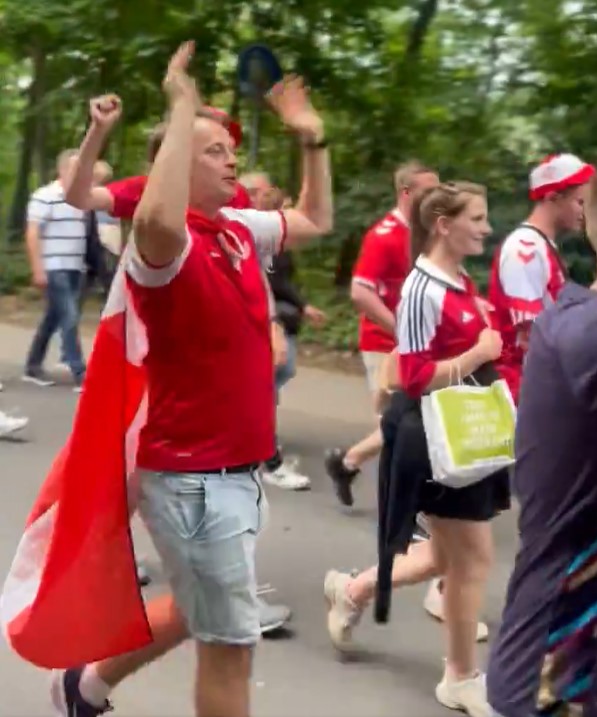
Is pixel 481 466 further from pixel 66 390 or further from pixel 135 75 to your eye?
pixel 135 75

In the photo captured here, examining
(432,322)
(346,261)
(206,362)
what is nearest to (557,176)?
(432,322)

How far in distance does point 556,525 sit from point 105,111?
80.7 inches

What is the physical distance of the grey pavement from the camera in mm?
4473

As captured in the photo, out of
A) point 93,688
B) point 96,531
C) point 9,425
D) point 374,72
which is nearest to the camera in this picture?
point 96,531

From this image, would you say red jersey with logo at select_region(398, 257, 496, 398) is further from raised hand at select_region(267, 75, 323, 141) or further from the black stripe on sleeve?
raised hand at select_region(267, 75, 323, 141)

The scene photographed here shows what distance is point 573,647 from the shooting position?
231cm

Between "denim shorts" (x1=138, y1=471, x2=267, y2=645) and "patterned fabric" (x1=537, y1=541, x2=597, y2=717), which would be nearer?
"patterned fabric" (x1=537, y1=541, x2=597, y2=717)

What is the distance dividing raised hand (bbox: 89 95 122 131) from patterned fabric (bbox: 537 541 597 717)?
82.5 inches

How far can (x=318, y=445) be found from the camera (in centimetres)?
875

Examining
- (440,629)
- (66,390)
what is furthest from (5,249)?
(440,629)

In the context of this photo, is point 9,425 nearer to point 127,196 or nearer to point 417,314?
point 127,196

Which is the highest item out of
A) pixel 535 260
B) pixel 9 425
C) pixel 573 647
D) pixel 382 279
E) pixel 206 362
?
pixel 206 362

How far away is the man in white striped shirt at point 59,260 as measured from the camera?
33.0 ft

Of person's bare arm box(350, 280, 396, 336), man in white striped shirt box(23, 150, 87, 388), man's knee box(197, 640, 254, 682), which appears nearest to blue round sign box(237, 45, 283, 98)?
man's knee box(197, 640, 254, 682)
